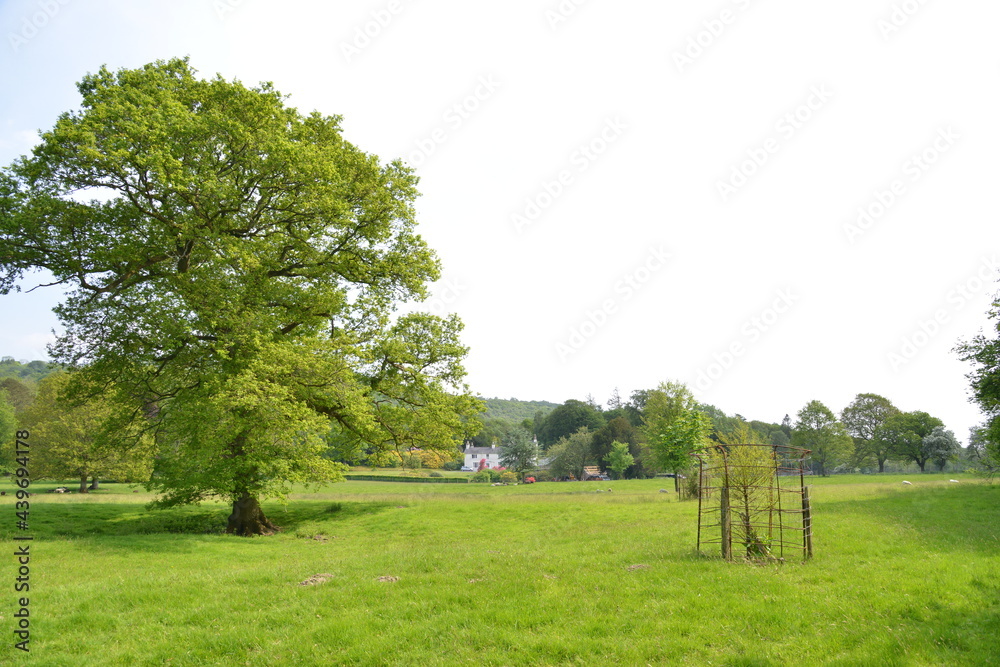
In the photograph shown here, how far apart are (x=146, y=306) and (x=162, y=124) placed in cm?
627

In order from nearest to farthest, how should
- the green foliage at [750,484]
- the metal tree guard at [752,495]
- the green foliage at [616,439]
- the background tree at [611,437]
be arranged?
the metal tree guard at [752,495] < the green foliage at [750,484] < the green foliage at [616,439] < the background tree at [611,437]

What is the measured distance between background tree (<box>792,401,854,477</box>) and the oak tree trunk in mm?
74696

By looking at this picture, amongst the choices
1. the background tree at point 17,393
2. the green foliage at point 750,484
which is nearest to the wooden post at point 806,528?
the green foliage at point 750,484

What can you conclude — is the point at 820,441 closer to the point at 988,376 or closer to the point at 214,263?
the point at 988,376

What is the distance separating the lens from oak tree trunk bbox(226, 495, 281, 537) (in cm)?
2128

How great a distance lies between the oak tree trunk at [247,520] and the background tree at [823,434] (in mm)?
74696

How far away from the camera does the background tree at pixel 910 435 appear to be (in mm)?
72750

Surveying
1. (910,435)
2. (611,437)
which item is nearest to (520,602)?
(611,437)

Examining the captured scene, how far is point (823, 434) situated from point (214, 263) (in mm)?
80013

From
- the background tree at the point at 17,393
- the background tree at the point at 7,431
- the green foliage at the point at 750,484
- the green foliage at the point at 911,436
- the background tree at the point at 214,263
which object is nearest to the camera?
the green foliage at the point at 750,484

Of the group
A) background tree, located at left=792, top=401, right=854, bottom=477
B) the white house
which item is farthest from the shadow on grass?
the white house

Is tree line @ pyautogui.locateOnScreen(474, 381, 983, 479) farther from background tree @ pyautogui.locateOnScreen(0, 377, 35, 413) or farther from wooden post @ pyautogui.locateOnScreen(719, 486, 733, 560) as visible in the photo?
background tree @ pyautogui.locateOnScreen(0, 377, 35, 413)

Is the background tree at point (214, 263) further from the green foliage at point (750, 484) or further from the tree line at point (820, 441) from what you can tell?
the tree line at point (820, 441)

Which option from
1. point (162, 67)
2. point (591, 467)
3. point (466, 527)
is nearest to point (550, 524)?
point (466, 527)
